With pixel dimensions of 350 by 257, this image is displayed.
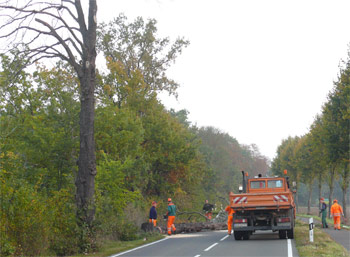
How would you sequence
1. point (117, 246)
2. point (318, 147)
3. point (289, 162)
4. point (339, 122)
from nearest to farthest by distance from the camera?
point (117, 246)
point (339, 122)
point (318, 147)
point (289, 162)

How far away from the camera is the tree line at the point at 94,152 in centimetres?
1452

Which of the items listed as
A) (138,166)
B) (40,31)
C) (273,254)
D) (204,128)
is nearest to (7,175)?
(40,31)

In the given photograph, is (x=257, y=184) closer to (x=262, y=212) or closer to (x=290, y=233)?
(x=290, y=233)

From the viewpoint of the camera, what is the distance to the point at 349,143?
104ft

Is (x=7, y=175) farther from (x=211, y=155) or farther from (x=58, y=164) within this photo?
(x=211, y=155)

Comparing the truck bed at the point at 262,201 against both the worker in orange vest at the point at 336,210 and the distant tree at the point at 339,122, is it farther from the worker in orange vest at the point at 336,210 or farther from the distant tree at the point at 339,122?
the distant tree at the point at 339,122

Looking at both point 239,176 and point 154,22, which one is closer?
point 154,22

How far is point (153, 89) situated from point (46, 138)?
2342cm

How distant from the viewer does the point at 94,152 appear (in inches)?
690

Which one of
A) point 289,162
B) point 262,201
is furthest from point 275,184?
point 289,162

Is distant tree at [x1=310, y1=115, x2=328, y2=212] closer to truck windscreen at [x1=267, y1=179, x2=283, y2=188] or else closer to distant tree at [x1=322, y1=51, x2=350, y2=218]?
distant tree at [x1=322, y1=51, x2=350, y2=218]

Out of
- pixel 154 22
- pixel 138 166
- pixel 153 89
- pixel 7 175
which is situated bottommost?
pixel 7 175

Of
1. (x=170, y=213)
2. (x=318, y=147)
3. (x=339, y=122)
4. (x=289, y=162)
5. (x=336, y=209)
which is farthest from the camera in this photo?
(x=289, y=162)

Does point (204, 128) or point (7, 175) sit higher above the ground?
point (204, 128)
